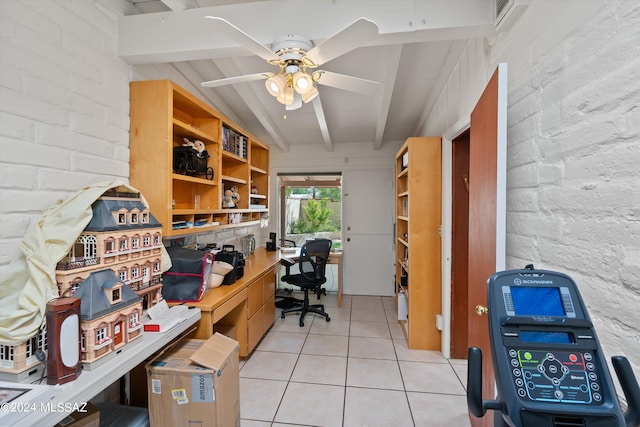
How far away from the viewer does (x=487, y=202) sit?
1.33 meters

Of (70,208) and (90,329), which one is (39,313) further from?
(70,208)

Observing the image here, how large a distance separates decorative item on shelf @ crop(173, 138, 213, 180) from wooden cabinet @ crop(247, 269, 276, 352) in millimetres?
1088

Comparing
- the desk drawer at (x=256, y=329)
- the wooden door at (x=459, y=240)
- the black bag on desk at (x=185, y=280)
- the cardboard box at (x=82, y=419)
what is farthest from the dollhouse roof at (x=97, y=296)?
the wooden door at (x=459, y=240)

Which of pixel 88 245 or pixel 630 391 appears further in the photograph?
pixel 88 245

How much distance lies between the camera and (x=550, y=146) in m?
1.09

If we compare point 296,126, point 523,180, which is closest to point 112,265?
point 523,180

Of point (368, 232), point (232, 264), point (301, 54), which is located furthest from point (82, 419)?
point (368, 232)

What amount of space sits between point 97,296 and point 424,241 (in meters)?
2.48

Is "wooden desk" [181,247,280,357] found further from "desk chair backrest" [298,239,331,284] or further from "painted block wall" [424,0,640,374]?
"painted block wall" [424,0,640,374]

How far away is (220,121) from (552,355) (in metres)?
2.59

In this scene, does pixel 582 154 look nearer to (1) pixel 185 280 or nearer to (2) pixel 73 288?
(2) pixel 73 288

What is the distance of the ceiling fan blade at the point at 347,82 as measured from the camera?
1.66m

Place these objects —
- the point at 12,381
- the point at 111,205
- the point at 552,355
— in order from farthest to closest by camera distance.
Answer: the point at 111,205, the point at 12,381, the point at 552,355

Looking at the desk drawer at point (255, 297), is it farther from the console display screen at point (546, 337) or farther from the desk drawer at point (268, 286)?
the console display screen at point (546, 337)
